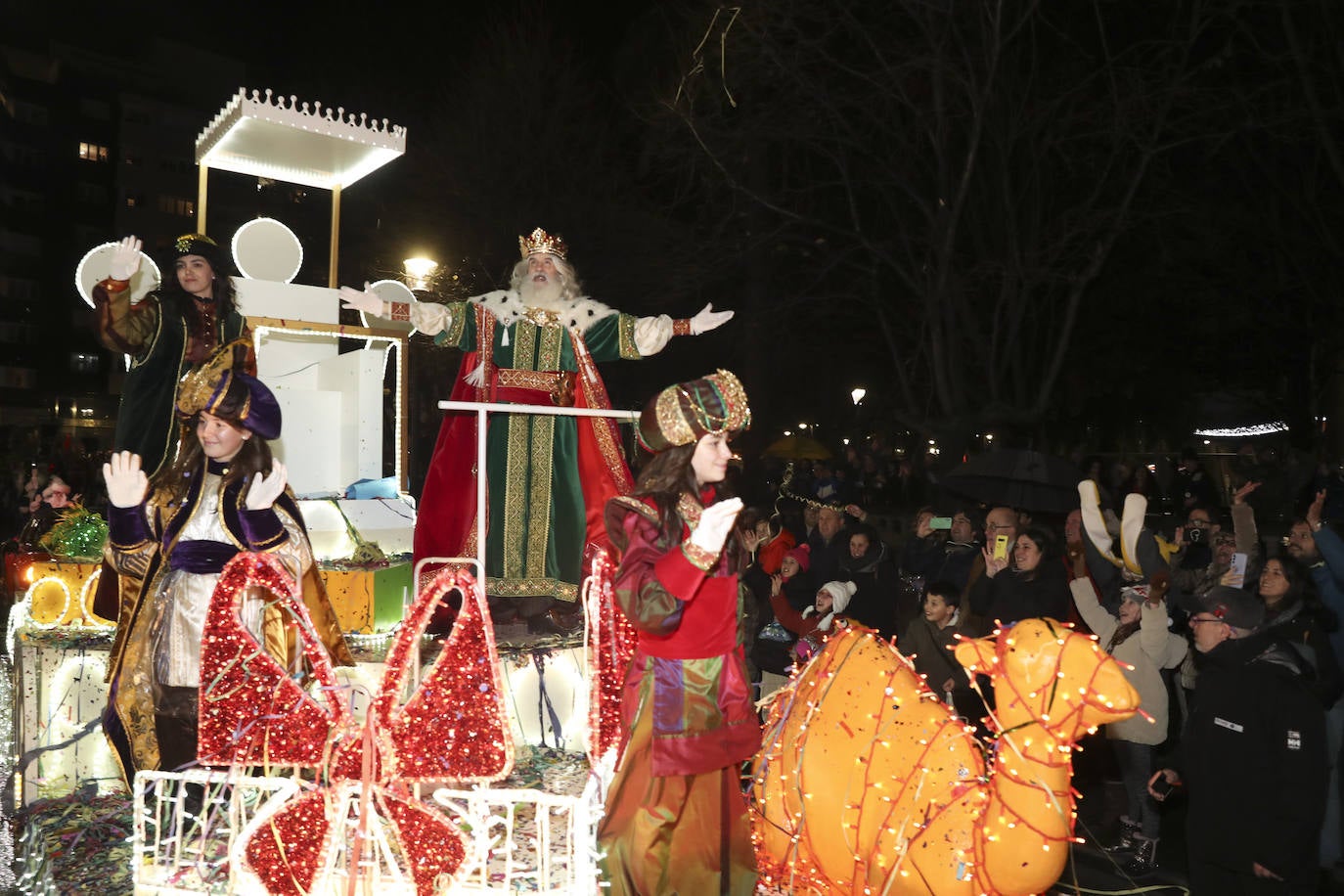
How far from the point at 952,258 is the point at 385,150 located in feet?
24.8

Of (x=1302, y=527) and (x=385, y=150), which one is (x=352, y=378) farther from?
(x=1302, y=527)

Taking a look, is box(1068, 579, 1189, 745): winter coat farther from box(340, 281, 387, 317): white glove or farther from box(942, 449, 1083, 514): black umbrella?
box(340, 281, 387, 317): white glove

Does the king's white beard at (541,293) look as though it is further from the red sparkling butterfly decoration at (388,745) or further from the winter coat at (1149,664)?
the winter coat at (1149,664)

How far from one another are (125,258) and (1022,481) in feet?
18.7

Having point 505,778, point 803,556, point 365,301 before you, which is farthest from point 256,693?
point 803,556

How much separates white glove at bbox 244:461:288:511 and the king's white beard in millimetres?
1909

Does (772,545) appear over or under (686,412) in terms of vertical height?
under

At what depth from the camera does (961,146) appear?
12500 mm

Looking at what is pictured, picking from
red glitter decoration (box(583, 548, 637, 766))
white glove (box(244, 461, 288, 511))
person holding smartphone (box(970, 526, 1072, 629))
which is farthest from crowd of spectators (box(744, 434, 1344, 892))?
white glove (box(244, 461, 288, 511))

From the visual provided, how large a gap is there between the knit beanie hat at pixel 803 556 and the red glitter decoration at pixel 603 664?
4.15 m

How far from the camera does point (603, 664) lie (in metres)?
3.26

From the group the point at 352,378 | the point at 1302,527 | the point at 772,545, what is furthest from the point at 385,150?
the point at 1302,527

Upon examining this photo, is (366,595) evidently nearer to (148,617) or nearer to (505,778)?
(148,617)

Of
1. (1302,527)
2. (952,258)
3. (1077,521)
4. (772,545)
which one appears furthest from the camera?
(952,258)
